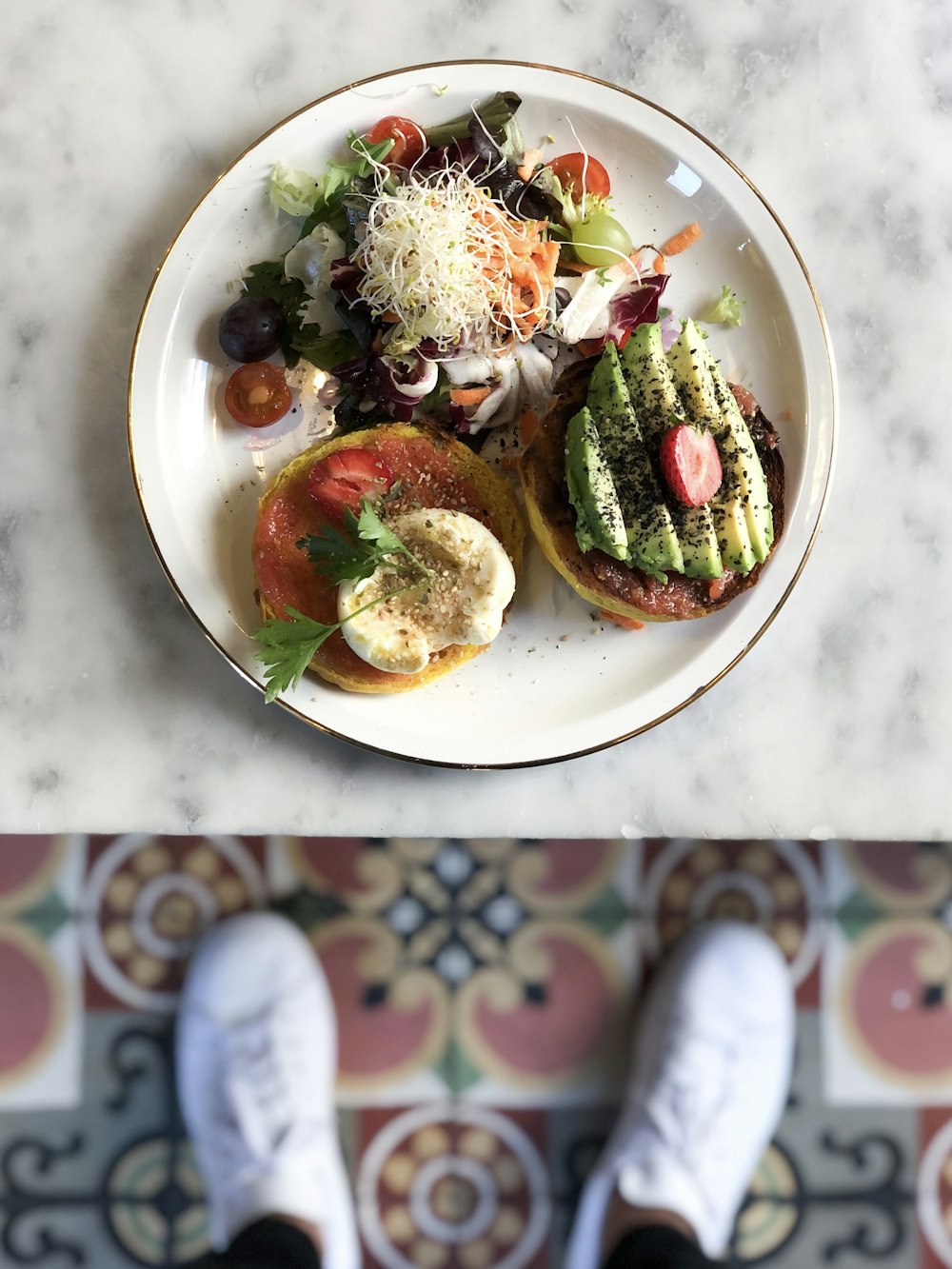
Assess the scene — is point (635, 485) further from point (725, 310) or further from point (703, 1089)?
point (703, 1089)

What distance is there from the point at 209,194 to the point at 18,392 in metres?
0.66

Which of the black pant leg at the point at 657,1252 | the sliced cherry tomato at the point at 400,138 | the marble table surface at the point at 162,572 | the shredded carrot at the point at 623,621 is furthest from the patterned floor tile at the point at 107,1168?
the sliced cherry tomato at the point at 400,138

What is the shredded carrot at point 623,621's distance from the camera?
2094 mm

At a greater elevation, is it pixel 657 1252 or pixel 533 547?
pixel 533 547

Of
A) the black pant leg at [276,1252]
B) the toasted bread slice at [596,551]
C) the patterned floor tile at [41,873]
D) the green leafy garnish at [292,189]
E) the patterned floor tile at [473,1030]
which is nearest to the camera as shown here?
the toasted bread slice at [596,551]

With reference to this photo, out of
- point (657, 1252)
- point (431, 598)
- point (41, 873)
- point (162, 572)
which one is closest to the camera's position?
point (431, 598)

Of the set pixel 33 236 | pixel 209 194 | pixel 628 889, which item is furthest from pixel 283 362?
pixel 628 889

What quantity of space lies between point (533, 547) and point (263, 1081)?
1677mm

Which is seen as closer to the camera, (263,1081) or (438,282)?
(438,282)

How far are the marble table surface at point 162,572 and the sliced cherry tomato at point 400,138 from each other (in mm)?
313

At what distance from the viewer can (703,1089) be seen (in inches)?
104

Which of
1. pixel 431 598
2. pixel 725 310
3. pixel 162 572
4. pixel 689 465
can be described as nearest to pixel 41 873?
pixel 162 572

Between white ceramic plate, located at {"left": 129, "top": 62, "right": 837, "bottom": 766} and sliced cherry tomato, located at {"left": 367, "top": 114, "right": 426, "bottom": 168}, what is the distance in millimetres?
38

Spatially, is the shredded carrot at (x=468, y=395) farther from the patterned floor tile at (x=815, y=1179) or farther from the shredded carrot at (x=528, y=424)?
the patterned floor tile at (x=815, y=1179)
